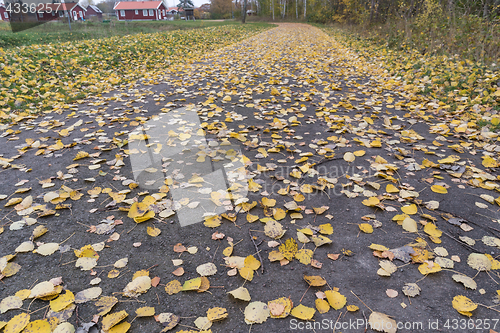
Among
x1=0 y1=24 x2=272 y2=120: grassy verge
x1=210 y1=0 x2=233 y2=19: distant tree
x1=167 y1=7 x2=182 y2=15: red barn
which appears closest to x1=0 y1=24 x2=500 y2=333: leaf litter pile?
x1=0 y1=24 x2=272 y2=120: grassy verge

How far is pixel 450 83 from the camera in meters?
4.58

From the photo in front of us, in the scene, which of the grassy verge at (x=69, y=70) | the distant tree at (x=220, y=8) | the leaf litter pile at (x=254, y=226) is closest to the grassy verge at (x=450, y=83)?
the leaf litter pile at (x=254, y=226)

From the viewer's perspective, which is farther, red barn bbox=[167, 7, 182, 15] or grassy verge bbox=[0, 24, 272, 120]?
red barn bbox=[167, 7, 182, 15]

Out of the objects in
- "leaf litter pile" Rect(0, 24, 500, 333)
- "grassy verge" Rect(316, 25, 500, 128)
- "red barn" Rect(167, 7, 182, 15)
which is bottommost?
"leaf litter pile" Rect(0, 24, 500, 333)

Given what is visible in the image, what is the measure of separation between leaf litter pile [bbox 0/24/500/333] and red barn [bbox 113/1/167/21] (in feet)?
190

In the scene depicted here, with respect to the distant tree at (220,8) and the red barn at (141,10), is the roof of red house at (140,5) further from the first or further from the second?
the distant tree at (220,8)

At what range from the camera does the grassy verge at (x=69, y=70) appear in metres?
4.43

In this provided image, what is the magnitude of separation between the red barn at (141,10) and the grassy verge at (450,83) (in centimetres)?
5655

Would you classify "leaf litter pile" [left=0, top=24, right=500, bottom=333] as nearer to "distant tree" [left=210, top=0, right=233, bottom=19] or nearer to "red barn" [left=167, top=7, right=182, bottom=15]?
"distant tree" [left=210, top=0, right=233, bottom=19]

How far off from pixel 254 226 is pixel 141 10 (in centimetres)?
6243

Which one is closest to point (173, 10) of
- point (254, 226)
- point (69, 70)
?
point (69, 70)

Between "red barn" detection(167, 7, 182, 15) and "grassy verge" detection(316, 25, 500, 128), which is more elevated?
"red barn" detection(167, 7, 182, 15)

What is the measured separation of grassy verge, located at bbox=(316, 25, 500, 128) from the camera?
12.3 feet

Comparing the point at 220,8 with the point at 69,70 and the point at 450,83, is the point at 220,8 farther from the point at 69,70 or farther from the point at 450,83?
the point at 450,83
